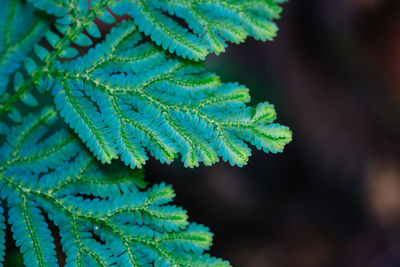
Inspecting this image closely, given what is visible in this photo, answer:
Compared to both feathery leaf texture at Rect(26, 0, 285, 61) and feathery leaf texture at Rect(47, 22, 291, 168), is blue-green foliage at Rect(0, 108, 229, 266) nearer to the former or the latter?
feathery leaf texture at Rect(47, 22, 291, 168)

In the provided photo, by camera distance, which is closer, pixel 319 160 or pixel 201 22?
pixel 201 22

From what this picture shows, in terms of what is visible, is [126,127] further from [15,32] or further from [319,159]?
[319,159]

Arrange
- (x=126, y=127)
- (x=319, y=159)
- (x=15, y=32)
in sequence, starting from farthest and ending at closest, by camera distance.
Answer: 1. (x=319, y=159)
2. (x=15, y=32)
3. (x=126, y=127)

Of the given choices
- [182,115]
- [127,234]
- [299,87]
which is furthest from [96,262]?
[299,87]

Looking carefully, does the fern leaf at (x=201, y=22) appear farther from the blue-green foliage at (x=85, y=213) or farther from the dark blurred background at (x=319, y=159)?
the dark blurred background at (x=319, y=159)

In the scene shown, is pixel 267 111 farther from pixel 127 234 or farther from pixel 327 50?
pixel 327 50

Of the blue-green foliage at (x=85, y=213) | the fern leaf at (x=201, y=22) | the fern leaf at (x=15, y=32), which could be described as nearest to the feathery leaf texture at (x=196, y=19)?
the fern leaf at (x=201, y=22)

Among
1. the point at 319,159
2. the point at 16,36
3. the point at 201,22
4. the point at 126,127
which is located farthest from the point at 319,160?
the point at 16,36

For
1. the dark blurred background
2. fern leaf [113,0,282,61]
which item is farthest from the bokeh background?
fern leaf [113,0,282,61]

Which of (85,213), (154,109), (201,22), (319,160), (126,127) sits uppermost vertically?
(319,160)
